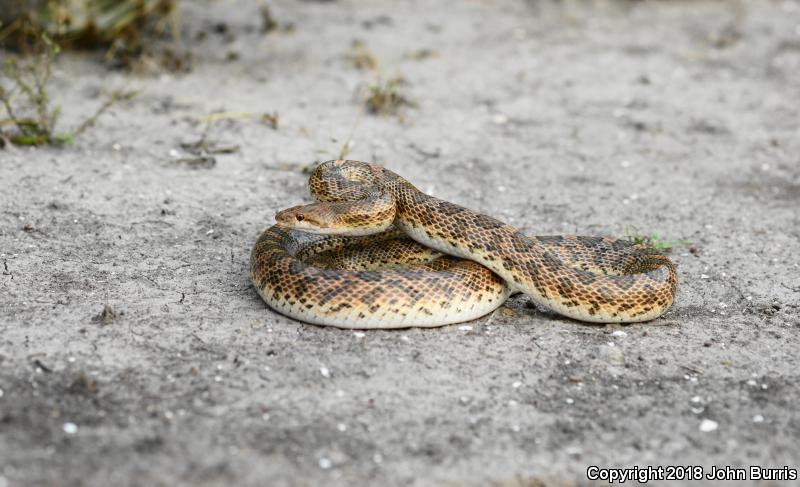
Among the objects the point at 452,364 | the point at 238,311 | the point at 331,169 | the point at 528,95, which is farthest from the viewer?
the point at 528,95

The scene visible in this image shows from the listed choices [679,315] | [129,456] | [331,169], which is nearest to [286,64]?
[331,169]

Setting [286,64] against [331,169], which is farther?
[286,64]

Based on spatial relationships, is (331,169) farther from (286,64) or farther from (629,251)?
(286,64)

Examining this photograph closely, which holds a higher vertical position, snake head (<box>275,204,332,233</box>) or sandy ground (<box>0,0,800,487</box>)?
snake head (<box>275,204,332,233</box>)

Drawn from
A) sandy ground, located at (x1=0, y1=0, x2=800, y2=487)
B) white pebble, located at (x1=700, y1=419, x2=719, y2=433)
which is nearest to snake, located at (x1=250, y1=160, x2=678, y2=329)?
sandy ground, located at (x1=0, y1=0, x2=800, y2=487)

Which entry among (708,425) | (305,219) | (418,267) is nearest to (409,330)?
(418,267)

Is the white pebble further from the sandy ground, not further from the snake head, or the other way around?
the snake head

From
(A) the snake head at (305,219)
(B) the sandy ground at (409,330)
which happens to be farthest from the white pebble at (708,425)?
(A) the snake head at (305,219)
